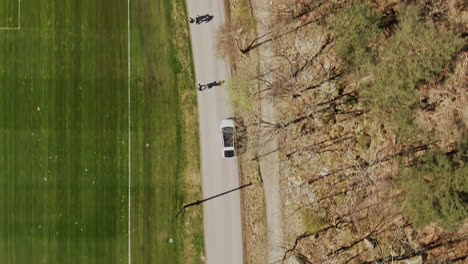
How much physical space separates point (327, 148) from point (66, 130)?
17.7 metres

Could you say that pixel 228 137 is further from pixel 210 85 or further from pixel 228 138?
pixel 210 85

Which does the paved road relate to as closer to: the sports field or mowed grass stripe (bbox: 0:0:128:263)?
the sports field

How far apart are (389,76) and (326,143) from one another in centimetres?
637

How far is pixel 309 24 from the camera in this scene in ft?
98.7

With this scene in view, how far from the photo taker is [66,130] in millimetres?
31781

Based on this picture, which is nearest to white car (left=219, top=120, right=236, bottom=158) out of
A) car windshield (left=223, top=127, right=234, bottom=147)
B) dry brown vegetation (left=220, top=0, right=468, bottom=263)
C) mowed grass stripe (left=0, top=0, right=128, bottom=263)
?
car windshield (left=223, top=127, right=234, bottom=147)

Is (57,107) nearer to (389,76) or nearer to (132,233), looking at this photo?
(132,233)

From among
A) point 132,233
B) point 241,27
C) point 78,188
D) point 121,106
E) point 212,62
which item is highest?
point 241,27

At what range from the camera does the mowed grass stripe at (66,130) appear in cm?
3155

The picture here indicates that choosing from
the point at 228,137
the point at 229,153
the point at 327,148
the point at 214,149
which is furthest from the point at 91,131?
the point at 327,148

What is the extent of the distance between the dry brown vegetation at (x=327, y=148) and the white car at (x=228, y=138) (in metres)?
0.97

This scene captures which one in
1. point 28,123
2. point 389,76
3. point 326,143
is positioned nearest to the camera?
point 389,76

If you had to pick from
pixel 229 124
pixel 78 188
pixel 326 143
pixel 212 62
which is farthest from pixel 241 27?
pixel 78 188

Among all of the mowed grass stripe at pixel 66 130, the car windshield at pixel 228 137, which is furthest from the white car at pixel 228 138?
the mowed grass stripe at pixel 66 130
